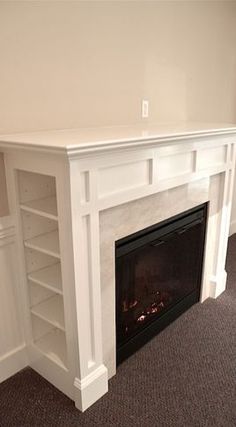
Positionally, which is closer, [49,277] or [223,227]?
[49,277]

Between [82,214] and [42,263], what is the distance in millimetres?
580

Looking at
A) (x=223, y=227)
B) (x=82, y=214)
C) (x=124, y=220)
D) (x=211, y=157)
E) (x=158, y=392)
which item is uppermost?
(x=211, y=157)

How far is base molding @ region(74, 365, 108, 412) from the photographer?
1.63 m

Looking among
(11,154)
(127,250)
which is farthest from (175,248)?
(11,154)

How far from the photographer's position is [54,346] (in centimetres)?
185

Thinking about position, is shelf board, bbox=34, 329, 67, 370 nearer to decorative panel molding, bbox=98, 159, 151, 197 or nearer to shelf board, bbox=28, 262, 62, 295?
shelf board, bbox=28, 262, 62, 295

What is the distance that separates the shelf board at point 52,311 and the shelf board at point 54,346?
7.0 inches

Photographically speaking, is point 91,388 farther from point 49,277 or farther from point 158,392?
point 49,277

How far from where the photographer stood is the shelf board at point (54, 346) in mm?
1765

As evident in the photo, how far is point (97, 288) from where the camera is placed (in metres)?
1.59

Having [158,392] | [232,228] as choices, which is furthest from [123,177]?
[232,228]

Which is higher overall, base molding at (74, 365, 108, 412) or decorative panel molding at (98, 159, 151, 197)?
decorative panel molding at (98, 159, 151, 197)

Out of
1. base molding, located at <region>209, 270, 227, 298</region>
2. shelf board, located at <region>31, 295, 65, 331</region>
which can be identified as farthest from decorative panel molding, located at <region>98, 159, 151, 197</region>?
base molding, located at <region>209, 270, 227, 298</region>

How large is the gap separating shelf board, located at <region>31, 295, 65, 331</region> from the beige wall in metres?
0.94
